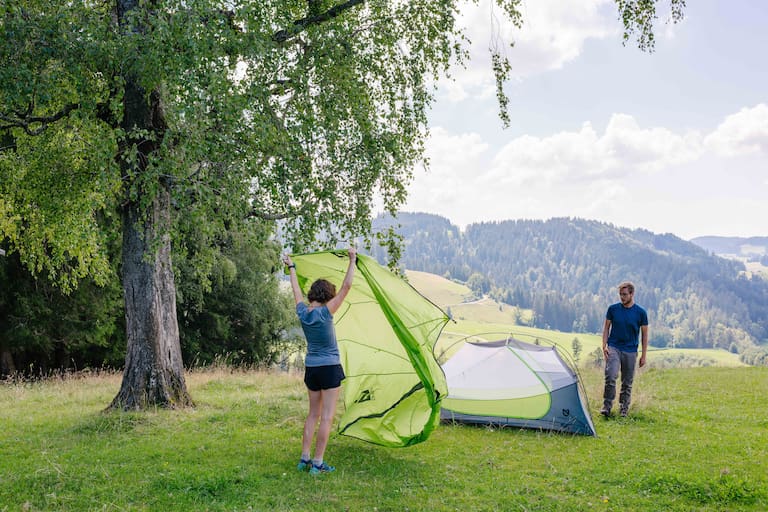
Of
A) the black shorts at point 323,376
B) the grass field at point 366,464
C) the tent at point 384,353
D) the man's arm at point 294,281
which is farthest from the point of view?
the tent at point 384,353

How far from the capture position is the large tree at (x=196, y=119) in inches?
323

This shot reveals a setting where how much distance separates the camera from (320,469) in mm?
7062

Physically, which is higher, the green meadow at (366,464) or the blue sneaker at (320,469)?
the blue sneaker at (320,469)

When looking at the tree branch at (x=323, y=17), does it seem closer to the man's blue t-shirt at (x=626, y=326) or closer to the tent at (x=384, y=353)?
the tent at (x=384, y=353)

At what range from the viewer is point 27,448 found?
320 inches

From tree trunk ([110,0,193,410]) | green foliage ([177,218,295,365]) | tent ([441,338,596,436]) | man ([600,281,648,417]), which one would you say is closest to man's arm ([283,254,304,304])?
tree trunk ([110,0,193,410])

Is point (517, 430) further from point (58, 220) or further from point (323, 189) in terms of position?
point (58, 220)

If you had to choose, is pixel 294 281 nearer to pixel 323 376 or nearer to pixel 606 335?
pixel 323 376

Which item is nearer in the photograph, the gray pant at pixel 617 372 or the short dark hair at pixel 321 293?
the short dark hair at pixel 321 293

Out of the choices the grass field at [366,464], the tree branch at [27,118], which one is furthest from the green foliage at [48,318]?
the tree branch at [27,118]

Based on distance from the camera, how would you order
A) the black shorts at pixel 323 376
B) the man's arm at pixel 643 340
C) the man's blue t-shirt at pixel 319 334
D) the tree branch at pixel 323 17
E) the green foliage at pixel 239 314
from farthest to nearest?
the green foliage at pixel 239 314, the man's arm at pixel 643 340, the tree branch at pixel 323 17, the black shorts at pixel 323 376, the man's blue t-shirt at pixel 319 334

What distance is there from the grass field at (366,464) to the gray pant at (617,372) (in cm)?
36

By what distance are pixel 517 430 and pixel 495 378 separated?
1019mm

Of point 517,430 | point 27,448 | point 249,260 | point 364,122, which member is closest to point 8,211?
point 27,448
